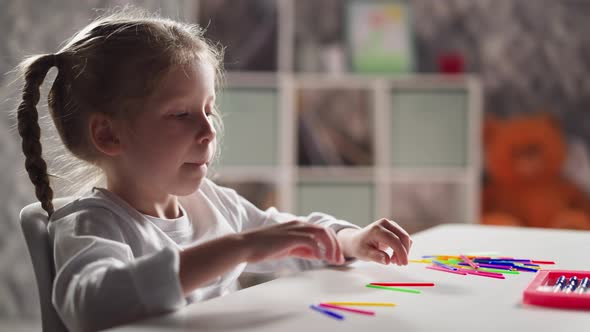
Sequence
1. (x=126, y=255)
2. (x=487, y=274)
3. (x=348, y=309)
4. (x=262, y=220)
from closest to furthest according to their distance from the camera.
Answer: (x=348, y=309)
(x=126, y=255)
(x=487, y=274)
(x=262, y=220)

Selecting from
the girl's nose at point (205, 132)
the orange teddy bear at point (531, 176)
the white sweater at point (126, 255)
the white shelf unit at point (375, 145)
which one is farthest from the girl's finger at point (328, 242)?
the orange teddy bear at point (531, 176)

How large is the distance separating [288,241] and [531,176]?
302cm

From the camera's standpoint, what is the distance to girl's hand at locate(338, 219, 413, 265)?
996 millimetres

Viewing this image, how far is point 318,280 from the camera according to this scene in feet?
2.94

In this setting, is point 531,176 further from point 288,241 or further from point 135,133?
point 288,241

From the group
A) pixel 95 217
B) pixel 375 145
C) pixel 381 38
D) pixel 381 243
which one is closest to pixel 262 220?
A: pixel 381 243

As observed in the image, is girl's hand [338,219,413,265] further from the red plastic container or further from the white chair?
the white chair

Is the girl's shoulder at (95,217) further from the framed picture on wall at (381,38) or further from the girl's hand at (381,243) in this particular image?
the framed picture on wall at (381,38)

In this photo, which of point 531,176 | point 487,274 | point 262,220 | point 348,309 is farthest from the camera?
point 531,176

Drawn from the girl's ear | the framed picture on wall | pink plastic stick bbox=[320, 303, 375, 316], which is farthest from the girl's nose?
the framed picture on wall

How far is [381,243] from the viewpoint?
1023 millimetres

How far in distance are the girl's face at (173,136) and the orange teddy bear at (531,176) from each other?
2788mm

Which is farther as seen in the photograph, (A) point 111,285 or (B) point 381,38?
(B) point 381,38

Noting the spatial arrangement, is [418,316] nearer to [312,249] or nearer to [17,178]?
[312,249]
